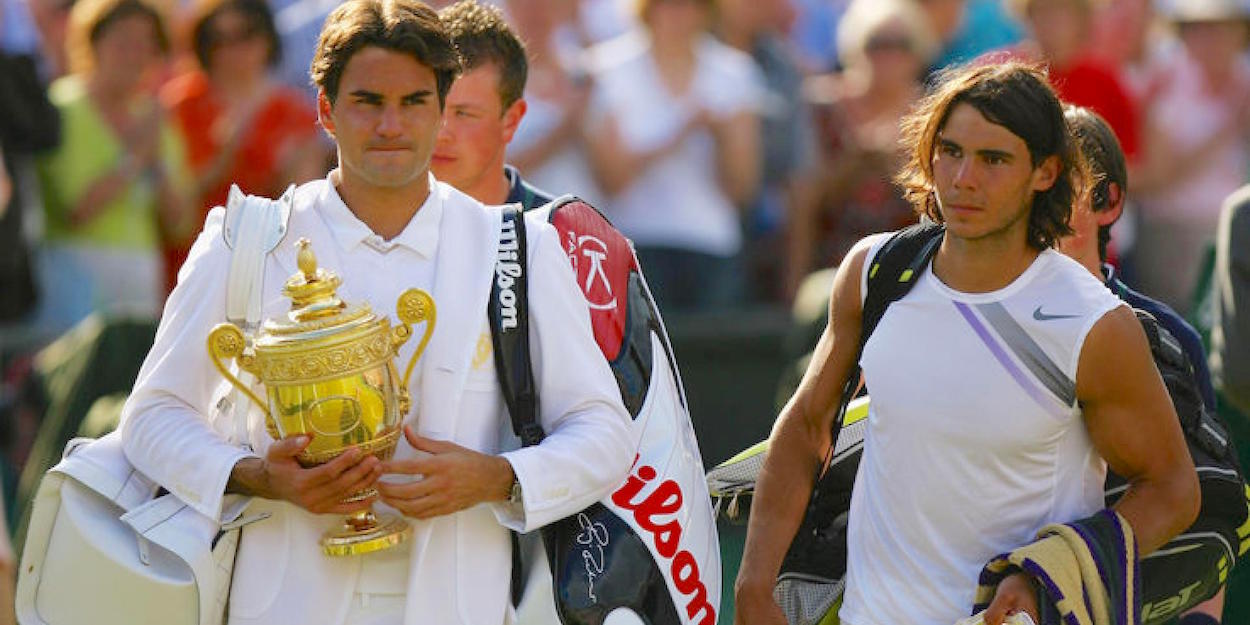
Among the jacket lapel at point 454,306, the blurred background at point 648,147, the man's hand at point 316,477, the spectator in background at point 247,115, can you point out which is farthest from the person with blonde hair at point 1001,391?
the spectator in background at point 247,115

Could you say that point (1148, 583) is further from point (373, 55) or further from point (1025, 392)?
point (373, 55)

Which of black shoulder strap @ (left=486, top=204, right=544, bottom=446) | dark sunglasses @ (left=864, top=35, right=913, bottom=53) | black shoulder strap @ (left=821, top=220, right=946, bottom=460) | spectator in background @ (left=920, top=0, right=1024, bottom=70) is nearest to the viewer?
black shoulder strap @ (left=486, top=204, right=544, bottom=446)

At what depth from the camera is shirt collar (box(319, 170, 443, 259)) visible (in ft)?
15.9

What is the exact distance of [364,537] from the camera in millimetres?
→ 4652

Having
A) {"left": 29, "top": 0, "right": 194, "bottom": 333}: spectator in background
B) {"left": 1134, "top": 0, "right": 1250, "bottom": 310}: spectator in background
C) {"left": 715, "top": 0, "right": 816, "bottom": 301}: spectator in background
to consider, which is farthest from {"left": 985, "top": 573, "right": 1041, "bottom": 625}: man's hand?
{"left": 1134, "top": 0, "right": 1250, "bottom": 310}: spectator in background

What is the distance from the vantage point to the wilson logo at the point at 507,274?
4.86m

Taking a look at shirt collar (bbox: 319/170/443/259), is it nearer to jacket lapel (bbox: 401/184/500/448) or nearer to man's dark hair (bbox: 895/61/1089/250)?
jacket lapel (bbox: 401/184/500/448)

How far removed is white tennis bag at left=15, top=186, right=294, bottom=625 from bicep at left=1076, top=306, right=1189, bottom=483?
1.63 metres

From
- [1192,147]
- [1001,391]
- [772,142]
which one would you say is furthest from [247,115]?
[1001,391]

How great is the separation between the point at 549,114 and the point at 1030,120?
5.33 meters

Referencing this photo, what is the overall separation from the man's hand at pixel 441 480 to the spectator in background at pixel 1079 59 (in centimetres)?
626

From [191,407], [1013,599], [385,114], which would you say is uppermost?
[385,114]

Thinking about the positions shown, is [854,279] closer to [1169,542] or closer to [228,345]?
[1169,542]
